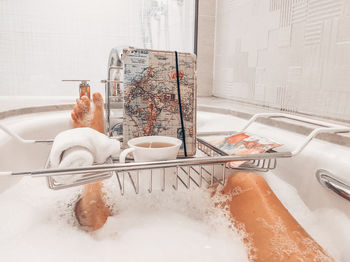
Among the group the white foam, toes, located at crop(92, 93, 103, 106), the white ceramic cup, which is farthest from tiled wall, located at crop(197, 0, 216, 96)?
the white ceramic cup

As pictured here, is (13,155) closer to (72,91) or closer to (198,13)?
(72,91)

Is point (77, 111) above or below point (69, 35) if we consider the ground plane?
below

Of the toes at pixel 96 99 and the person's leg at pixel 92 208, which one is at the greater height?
the toes at pixel 96 99

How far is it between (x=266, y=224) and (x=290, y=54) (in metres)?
0.74

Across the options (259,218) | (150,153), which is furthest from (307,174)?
(150,153)

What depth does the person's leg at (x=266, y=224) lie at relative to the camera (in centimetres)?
46

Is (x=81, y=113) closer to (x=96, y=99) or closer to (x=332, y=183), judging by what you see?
(x=96, y=99)

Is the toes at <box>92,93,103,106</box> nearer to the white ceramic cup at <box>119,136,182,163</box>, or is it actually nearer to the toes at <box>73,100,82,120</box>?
the toes at <box>73,100,82,120</box>

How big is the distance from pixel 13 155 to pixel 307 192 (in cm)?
73

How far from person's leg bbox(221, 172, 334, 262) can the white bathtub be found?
0.25 ft

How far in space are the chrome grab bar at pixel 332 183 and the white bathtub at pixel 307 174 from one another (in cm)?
1

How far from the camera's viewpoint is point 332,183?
1.76 ft

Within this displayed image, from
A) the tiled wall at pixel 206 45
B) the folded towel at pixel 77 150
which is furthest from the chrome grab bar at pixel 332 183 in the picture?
the tiled wall at pixel 206 45

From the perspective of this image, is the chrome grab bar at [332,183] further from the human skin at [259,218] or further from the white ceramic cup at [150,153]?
the white ceramic cup at [150,153]
